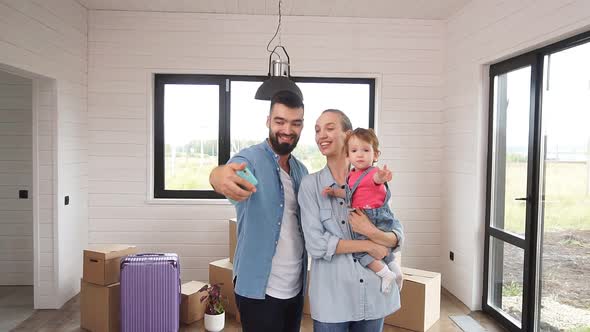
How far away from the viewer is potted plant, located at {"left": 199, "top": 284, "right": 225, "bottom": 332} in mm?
3539

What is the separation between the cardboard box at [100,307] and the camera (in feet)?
11.2

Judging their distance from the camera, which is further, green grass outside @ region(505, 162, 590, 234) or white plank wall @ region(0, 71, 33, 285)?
white plank wall @ region(0, 71, 33, 285)

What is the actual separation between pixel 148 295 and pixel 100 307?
43 cm

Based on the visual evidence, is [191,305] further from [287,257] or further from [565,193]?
[565,193]

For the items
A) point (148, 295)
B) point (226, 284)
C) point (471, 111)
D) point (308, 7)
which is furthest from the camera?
point (308, 7)

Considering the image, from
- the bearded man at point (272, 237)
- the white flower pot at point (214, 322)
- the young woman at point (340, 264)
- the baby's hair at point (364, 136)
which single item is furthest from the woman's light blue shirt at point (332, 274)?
the white flower pot at point (214, 322)

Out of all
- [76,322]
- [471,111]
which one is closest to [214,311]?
[76,322]

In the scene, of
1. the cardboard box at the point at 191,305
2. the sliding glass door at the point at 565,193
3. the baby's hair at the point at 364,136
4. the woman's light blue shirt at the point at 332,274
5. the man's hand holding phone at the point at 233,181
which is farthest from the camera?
the cardboard box at the point at 191,305

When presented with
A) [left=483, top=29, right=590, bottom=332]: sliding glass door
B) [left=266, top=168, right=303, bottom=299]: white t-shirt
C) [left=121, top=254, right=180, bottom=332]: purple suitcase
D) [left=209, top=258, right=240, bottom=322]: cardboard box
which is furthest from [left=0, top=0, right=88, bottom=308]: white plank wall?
[left=483, top=29, right=590, bottom=332]: sliding glass door

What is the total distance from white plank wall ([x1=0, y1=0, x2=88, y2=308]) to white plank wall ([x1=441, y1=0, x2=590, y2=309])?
12.6ft

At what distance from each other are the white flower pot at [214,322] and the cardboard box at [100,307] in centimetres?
72

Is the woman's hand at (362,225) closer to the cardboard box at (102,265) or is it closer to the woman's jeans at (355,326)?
the woman's jeans at (355,326)

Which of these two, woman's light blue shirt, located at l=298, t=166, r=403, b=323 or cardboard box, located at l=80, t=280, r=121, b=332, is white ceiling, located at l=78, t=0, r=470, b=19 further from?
woman's light blue shirt, located at l=298, t=166, r=403, b=323

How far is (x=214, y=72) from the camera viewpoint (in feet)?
15.2
